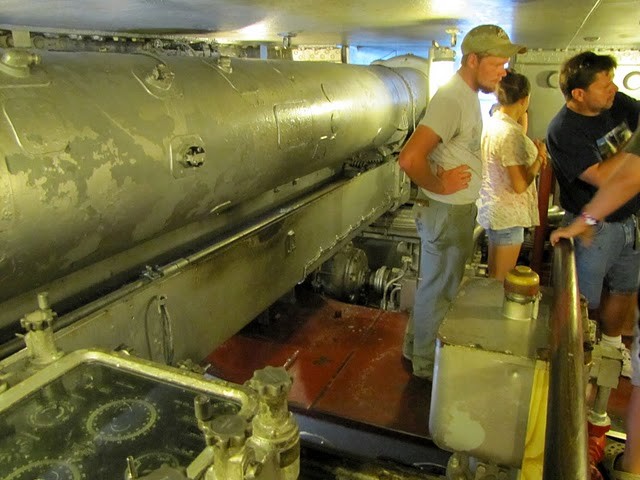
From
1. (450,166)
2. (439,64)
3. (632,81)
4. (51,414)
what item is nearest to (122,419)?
(51,414)

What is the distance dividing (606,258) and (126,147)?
81.2 inches

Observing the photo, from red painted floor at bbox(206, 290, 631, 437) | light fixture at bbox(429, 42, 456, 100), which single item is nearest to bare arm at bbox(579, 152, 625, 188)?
red painted floor at bbox(206, 290, 631, 437)

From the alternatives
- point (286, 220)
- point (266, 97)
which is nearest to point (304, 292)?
point (286, 220)

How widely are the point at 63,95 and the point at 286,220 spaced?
1283mm

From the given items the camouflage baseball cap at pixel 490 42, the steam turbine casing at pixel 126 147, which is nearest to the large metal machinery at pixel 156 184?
the steam turbine casing at pixel 126 147

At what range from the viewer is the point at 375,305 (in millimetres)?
4047

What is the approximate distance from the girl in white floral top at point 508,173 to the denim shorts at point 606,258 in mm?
→ 280

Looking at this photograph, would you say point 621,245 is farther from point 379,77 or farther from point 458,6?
point 379,77

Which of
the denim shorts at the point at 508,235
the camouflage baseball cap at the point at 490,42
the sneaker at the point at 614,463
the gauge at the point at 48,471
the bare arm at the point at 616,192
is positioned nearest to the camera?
the gauge at the point at 48,471

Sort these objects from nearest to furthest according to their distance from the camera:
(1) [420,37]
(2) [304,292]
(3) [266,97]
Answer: (3) [266,97] → (1) [420,37] → (2) [304,292]

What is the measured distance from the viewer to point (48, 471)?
68 centimetres

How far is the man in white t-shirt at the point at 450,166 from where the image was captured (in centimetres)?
206

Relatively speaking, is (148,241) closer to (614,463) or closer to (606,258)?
(614,463)

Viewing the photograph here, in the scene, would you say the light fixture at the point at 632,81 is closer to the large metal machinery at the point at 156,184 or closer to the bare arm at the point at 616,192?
the large metal machinery at the point at 156,184
